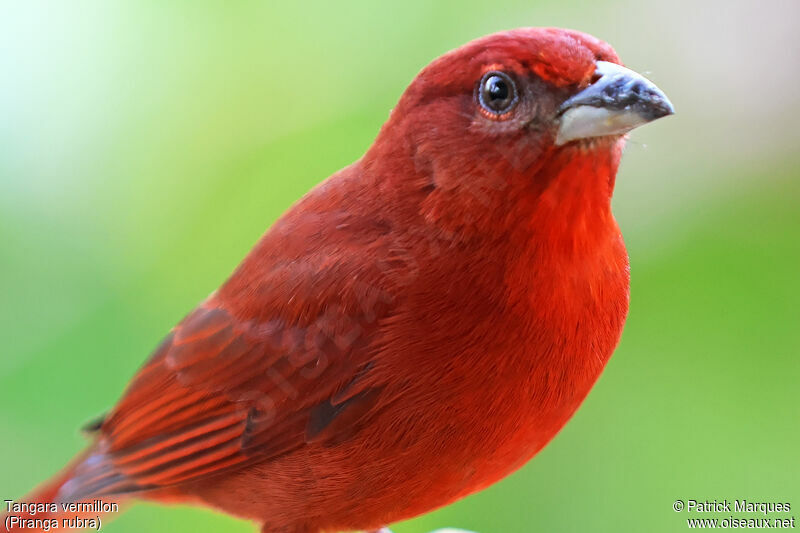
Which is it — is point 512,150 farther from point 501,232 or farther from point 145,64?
point 145,64

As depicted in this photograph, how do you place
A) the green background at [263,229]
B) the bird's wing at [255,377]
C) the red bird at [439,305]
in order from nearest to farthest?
1. the red bird at [439,305]
2. the bird's wing at [255,377]
3. the green background at [263,229]

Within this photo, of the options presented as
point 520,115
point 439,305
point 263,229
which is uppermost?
point 520,115

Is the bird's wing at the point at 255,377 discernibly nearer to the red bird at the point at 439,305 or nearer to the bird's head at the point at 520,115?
the red bird at the point at 439,305

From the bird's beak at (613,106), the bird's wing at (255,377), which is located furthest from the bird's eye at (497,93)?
the bird's wing at (255,377)

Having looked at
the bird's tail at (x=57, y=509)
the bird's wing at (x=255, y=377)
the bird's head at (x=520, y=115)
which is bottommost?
the bird's tail at (x=57, y=509)

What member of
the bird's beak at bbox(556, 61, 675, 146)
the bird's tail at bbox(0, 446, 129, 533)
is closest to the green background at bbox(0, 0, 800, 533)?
the bird's tail at bbox(0, 446, 129, 533)

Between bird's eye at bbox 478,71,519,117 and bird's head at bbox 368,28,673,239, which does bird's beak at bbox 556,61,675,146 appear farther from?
bird's eye at bbox 478,71,519,117

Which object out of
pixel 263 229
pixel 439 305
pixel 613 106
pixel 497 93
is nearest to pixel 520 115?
pixel 497 93

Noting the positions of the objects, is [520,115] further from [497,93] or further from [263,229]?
[263,229]
